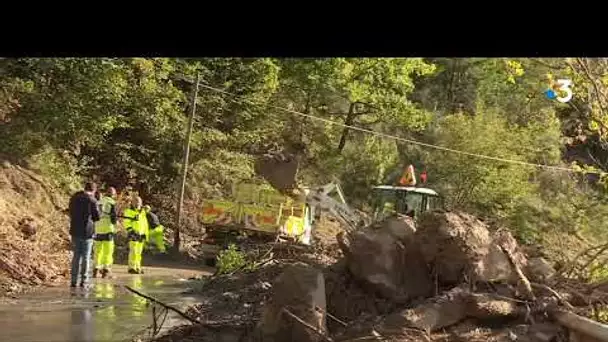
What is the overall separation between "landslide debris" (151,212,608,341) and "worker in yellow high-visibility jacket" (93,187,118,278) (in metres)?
5.14

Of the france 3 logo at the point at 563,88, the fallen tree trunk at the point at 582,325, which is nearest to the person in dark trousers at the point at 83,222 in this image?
the fallen tree trunk at the point at 582,325

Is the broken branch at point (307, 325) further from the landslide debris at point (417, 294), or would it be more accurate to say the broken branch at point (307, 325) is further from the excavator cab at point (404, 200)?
the excavator cab at point (404, 200)

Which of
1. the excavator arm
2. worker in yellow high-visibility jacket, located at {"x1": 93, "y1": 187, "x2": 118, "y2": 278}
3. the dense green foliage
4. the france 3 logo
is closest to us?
the france 3 logo

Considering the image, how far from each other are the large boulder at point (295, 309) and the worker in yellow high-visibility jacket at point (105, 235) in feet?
23.5

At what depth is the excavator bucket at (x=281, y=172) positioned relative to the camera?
23922 millimetres

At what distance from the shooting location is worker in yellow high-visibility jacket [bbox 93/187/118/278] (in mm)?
16078

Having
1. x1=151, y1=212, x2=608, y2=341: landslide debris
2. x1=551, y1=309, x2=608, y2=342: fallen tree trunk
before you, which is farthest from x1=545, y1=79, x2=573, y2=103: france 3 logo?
x1=551, y1=309, x2=608, y2=342: fallen tree trunk

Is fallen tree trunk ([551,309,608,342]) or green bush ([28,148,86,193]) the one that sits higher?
green bush ([28,148,86,193])

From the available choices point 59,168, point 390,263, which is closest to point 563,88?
point 390,263

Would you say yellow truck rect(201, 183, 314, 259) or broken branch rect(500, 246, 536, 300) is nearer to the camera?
broken branch rect(500, 246, 536, 300)

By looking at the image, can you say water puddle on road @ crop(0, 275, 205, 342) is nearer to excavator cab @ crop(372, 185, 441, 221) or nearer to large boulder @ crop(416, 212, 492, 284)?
large boulder @ crop(416, 212, 492, 284)

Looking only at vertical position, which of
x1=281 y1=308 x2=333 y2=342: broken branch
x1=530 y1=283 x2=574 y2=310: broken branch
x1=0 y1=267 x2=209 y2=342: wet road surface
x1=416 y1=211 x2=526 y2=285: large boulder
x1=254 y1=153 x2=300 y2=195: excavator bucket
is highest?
x1=254 y1=153 x2=300 y2=195: excavator bucket

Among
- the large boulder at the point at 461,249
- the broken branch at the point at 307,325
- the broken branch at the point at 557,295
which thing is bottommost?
the broken branch at the point at 307,325
